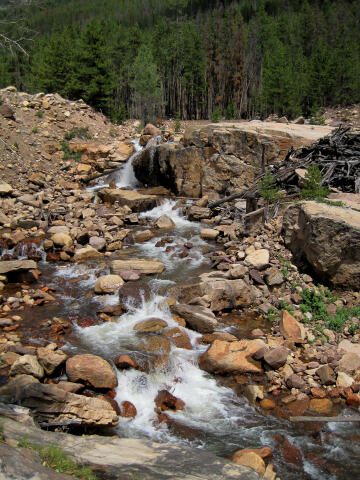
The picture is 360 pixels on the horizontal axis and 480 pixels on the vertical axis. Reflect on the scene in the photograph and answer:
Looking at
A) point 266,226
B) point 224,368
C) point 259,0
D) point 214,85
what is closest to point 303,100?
point 214,85

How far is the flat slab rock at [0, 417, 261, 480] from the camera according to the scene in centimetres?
391

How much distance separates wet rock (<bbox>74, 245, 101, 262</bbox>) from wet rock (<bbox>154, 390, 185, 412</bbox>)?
7240mm

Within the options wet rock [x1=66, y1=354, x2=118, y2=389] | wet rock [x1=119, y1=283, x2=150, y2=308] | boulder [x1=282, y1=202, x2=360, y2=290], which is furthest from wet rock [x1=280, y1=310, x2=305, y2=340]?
wet rock [x1=66, y1=354, x2=118, y2=389]

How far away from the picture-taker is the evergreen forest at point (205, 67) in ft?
112

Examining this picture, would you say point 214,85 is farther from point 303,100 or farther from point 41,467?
point 41,467

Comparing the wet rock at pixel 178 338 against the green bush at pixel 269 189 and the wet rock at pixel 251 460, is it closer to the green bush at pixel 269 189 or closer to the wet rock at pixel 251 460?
the wet rock at pixel 251 460

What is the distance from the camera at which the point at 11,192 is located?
724 inches

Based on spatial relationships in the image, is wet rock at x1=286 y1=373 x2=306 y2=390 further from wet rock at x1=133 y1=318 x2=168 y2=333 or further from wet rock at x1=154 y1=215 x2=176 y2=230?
wet rock at x1=154 y1=215 x2=176 y2=230

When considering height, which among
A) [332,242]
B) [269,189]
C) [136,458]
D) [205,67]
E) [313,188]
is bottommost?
[136,458]

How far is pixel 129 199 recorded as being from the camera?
59.9 ft

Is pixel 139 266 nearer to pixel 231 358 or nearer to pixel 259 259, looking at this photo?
pixel 259 259

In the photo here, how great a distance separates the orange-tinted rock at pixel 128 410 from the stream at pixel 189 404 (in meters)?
0.09

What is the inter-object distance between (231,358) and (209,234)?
7421mm

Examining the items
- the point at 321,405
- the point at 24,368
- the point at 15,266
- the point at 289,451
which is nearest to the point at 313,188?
the point at 321,405
